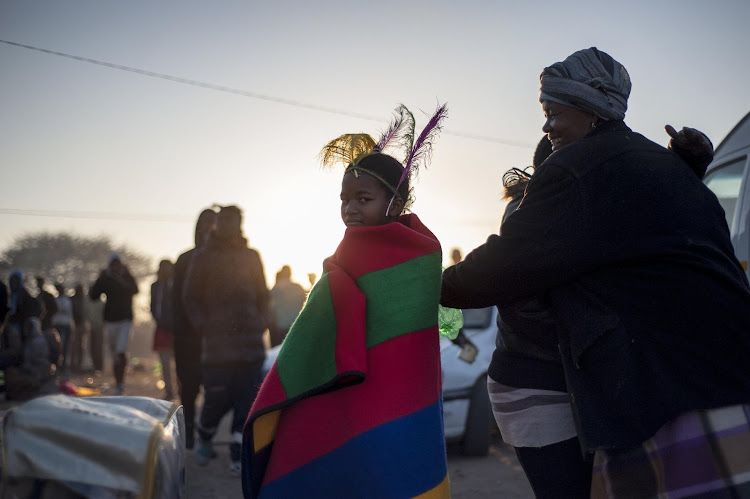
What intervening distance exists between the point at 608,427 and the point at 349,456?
75cm

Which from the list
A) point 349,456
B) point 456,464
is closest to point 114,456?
point 349,456

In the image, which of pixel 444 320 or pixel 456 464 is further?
pixel 456 464

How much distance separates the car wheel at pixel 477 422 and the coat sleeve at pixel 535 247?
4.66 metres

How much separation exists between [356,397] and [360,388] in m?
0.03

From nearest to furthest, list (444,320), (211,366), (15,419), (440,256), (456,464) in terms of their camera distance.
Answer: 1. (15,419)
2. (440,256)
3. (444,320)
4. (211,366)
5. (456,464)

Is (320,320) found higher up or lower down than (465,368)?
higher up

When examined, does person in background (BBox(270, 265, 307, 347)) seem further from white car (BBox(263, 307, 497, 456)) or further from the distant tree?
the distant tree

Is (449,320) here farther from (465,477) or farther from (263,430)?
(465,477)

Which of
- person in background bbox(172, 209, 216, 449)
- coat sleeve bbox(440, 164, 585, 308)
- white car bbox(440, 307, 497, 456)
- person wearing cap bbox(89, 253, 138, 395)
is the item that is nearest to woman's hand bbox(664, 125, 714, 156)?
coat sleeve bbox(440, 164, 585, 308)

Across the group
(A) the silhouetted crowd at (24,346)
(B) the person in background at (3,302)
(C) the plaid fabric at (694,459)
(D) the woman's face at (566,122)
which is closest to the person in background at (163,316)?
(A) the silhouetted crowd at (24,346)

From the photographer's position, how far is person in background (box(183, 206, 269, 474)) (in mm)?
5977

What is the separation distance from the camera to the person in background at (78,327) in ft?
55.6

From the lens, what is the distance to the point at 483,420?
696 centimetres

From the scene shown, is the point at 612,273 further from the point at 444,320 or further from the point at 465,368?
the point at 465,368
